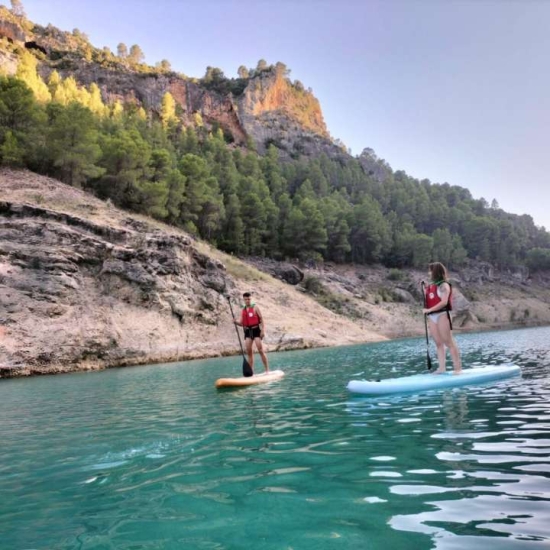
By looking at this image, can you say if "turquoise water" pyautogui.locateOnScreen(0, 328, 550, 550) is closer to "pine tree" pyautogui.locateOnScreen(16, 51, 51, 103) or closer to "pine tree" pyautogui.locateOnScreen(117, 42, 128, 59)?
"pine tree" pyautogui.locateOnScreen(16, 51, 51, 103)

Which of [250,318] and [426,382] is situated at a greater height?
[250,318]

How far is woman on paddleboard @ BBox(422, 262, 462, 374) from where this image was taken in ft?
39.0

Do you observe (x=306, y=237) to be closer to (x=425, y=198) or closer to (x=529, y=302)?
(x=529, y=302)

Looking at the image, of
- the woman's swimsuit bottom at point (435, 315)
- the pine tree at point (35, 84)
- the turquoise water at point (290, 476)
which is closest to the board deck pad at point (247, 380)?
the turquoise water at point (290, 476)

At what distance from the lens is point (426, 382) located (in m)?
11.3

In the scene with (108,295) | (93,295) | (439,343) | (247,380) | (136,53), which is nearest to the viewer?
(439,343)

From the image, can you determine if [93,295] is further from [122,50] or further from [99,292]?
[122,50]

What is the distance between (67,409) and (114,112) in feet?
325

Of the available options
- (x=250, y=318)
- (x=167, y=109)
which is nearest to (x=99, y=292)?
(x=250, y=318)

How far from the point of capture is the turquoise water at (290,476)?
3.70 metres

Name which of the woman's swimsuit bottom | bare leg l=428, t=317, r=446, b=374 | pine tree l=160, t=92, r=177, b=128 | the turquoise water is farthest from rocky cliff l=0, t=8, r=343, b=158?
the turquoise water

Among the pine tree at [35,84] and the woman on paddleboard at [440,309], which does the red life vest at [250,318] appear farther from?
the pine tree at [35,84]

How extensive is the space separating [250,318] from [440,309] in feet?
22.9

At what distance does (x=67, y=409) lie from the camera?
1195 centimetres
